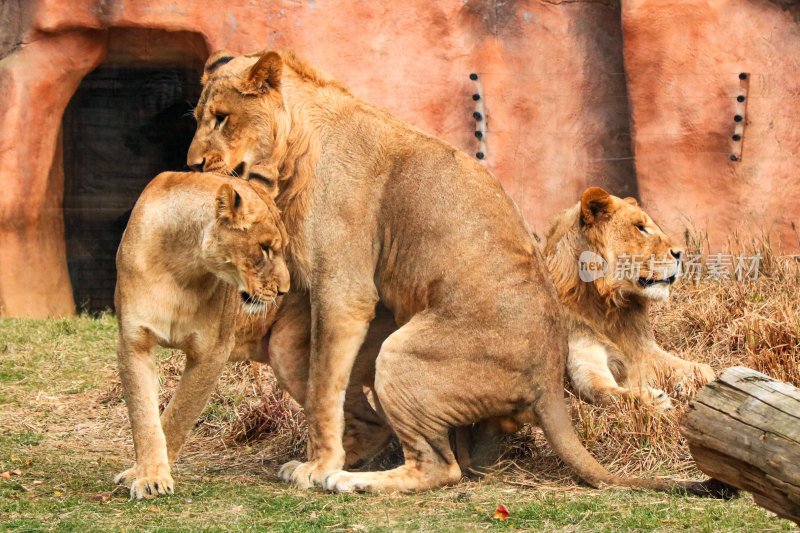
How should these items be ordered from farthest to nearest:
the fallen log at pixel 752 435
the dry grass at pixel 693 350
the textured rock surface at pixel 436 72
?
the textured rock surface at pixel 436 72
the dry grass at pixel 693 350
the fallen log at pixel 752 435

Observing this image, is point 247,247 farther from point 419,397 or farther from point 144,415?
point 419,397

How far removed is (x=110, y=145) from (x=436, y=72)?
301cm

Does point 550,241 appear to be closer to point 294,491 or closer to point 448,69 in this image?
point 294,491

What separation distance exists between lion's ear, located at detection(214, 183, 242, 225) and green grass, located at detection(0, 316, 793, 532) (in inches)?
44.6

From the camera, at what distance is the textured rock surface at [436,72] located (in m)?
8.26

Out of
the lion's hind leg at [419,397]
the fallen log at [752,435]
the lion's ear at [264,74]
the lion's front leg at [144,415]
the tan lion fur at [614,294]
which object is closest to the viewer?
the fallen log at [752,435]

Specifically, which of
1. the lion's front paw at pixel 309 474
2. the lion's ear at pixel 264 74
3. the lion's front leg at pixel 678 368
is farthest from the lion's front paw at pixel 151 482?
the lion's front leg at pixel 678 368

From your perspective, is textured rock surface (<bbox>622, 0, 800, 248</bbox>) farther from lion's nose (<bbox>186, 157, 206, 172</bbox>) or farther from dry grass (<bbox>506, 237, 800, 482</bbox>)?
lion's nose (<bbox>186, 157, 206, 172</bbox>)

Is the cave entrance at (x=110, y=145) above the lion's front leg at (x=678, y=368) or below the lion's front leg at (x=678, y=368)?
above

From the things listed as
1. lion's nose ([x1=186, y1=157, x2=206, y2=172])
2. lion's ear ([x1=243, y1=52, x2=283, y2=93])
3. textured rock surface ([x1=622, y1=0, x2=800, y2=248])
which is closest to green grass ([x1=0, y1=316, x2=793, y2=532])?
lion's nose ([x1=186, y1=157, x2=206, y2=172])

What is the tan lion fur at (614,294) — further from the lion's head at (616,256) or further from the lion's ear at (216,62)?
the lion's ear at (216,62)

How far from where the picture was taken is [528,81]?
334 inches

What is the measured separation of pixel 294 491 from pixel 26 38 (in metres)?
5.47

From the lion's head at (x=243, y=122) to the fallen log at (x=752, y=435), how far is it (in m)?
2.28
